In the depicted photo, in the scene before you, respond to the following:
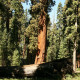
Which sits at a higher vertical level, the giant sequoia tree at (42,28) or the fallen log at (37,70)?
the giant sequoia tree at (42,28)

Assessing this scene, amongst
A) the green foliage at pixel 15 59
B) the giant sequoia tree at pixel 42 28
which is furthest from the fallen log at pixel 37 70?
the green foliage at pixel 15 59

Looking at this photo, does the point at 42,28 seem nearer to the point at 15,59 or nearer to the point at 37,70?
the point at 37,70

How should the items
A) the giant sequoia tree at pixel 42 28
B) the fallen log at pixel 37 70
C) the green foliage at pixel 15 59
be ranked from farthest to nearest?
1. the green foliage at pixel 15 59
2. the giant sequoia tree at pixel 42 28
3. the fallen log at pixel 37 70

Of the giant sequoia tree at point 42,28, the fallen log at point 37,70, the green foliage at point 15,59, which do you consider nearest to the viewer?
the fallen log at point 37,70

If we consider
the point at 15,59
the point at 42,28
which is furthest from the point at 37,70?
the point at 15,59

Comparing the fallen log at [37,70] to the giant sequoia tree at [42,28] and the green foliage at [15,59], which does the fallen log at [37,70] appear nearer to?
the giant sequoia tree at [42,28]

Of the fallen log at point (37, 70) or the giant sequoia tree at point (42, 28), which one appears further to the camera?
the giant sequoia tree at point (42, 28)

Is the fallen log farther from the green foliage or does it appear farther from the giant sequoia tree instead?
the green foliage

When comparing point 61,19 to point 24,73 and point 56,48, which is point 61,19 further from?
point 24,73

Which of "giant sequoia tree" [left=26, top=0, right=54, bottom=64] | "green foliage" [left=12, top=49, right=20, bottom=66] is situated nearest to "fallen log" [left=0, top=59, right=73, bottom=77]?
"giant sequoia tree" [left=26, top=0, right=54, bottom=64]

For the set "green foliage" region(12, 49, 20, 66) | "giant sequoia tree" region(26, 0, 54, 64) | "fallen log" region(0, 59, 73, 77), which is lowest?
"green foliage" region(12, 49, 20, 66)

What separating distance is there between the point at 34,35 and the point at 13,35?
14.1 metres

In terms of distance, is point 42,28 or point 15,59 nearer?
point 42,28

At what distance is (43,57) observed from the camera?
1098 centimetres
